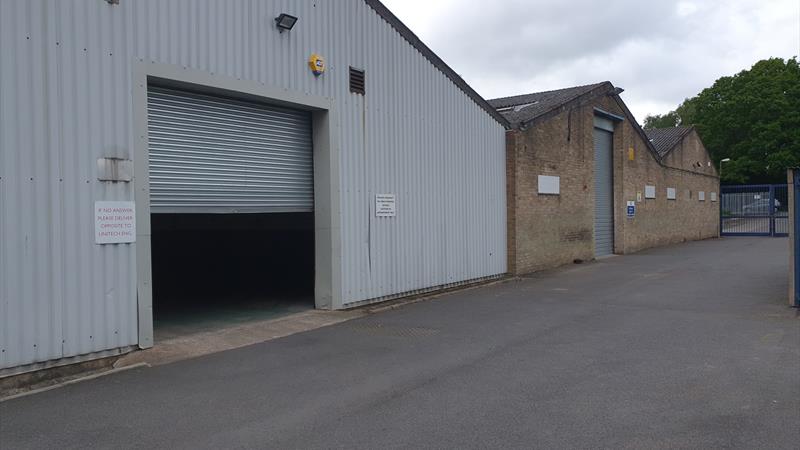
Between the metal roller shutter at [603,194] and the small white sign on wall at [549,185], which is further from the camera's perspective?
the metal roller shutter at [603,194]

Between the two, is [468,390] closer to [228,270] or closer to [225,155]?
[225,155]

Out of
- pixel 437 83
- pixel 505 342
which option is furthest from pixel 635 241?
pixel 505 342

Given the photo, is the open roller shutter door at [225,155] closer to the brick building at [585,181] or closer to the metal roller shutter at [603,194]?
the brick building at [585,181]

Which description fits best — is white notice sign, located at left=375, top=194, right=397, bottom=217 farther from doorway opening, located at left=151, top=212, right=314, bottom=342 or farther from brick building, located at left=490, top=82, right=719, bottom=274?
brick building, located at left=490, top=82, right=719, bottom=274

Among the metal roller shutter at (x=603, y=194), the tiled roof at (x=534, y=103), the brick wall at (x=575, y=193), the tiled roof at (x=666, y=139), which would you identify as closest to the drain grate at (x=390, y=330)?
the brick wall at (x=575, y=193)

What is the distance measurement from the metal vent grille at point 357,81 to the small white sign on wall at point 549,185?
7563mm

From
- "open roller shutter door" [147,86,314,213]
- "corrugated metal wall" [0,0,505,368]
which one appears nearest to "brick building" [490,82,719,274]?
"corrugated metal wall" [0,0,505,368]

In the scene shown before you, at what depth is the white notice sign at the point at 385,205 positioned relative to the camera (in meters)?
11.3

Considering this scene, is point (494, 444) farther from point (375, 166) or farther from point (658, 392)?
point (375, 166)

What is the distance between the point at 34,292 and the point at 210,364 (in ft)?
6.46

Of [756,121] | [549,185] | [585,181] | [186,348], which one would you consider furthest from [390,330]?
[756,121]

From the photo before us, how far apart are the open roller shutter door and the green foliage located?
45082 mm

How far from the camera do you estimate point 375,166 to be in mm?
11289

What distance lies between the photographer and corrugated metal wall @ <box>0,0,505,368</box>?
640 cm
